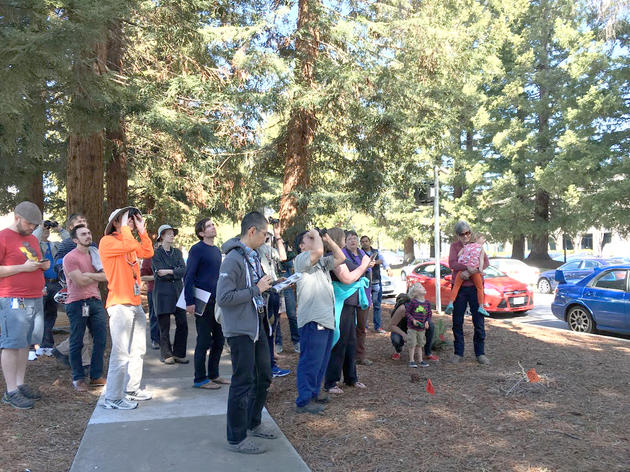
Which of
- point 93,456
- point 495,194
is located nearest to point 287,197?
point 93,456

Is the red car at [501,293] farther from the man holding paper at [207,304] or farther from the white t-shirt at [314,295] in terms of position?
the white t-shirt at [314,295]

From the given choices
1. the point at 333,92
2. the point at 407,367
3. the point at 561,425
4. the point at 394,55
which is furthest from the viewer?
the point at 394,55

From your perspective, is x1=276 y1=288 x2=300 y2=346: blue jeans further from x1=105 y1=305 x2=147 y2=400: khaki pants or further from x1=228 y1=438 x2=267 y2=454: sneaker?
x1=228 y1=438 x2=267 y2=454: sneaker

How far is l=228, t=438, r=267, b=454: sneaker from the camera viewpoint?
4.26m

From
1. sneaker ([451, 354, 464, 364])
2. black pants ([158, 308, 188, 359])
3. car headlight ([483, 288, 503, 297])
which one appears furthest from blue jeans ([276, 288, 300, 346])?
car headlight ([483, 288, 503, 297])

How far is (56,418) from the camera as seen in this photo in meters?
5.21

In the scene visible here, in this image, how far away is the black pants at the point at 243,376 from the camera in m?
4.18

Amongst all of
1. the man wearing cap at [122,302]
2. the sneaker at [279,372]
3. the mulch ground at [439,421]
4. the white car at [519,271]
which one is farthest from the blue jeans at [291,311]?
the white car at [519,271]

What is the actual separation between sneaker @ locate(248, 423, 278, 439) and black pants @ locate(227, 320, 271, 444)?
0.98 ft

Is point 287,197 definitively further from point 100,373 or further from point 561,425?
point 561,425

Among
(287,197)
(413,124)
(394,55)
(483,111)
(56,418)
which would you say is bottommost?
(56,418)

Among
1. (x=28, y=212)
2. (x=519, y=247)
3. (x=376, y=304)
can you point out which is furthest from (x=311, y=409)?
(x=519, y=247)

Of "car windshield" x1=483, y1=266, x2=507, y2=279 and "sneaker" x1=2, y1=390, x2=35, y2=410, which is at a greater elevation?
"car windshield" x1=483, y1=266, x2=507, y2=279

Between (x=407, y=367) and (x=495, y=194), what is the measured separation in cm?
2455
